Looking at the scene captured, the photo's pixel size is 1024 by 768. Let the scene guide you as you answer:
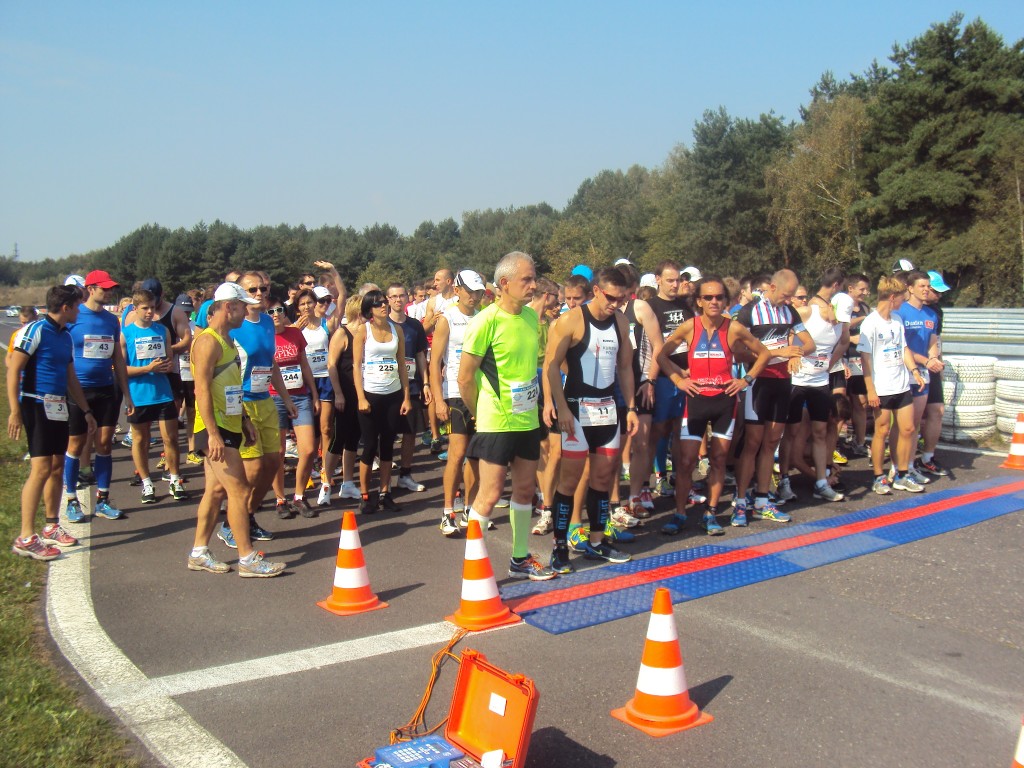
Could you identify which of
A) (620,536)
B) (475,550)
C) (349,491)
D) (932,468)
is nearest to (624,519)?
(620,536)

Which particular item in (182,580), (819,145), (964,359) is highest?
(819,145)

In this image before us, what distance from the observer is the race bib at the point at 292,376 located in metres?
8.67

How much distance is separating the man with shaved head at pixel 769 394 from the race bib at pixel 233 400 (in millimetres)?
4399

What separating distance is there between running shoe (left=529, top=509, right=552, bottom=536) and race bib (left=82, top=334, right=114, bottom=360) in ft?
15.4

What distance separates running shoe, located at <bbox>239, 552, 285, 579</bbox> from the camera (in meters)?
6.61

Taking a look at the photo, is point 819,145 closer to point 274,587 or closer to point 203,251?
point 203,251

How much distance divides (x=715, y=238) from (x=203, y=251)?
4055cm

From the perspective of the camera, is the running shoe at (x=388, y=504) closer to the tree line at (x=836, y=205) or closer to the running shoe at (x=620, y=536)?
the running shoe at (x=620, y=536)

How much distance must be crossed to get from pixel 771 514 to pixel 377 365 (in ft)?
13.0

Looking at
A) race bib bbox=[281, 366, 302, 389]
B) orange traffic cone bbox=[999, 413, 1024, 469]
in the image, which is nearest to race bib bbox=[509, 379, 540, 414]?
race bib bbox=[281, 366, 302, 389]

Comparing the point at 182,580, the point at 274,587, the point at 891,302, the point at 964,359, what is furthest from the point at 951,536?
the point at 182,580

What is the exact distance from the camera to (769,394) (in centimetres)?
814

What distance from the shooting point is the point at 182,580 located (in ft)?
21.7

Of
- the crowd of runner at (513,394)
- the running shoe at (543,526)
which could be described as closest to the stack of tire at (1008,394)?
the crowd of runner at (513,394)
